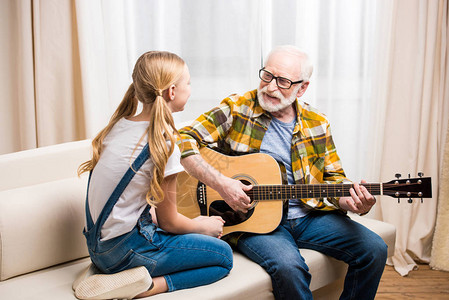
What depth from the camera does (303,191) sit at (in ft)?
5.98

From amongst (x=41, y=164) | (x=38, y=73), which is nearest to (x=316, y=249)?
(x=41, y=164)

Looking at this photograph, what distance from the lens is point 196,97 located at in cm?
286

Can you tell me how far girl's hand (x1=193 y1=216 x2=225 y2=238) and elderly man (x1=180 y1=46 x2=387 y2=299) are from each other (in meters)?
0.10

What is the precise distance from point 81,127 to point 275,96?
4.16 ft

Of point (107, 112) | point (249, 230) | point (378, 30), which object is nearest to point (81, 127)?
point (107, 112)

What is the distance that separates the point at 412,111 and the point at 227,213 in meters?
1.46

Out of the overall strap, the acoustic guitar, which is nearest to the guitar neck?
the acoustic guitar

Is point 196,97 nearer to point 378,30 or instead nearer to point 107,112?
point 107,112

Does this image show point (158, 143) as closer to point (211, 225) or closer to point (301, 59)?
point (211, 225)

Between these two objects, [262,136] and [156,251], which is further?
[262,136]

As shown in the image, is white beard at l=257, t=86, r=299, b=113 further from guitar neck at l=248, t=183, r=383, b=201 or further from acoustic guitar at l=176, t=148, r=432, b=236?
guitar neck at l=248, t=183, r=383, b=201

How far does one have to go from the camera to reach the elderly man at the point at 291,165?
1.83 m

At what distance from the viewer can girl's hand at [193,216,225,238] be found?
1729 millimetres

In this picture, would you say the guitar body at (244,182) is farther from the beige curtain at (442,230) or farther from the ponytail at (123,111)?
the beige curtain at (442,230)
